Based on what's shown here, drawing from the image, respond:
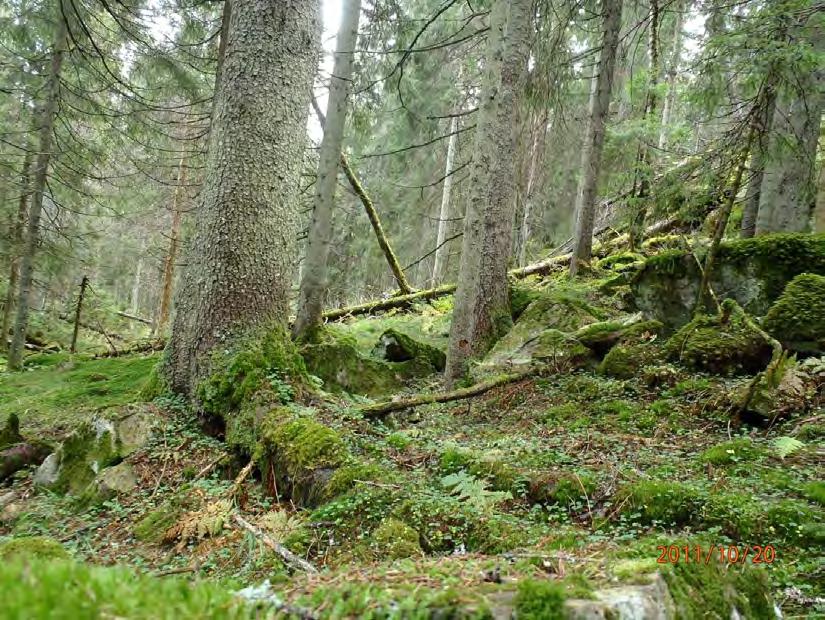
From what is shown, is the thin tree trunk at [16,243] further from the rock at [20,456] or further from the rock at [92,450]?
the rock at [92,450]

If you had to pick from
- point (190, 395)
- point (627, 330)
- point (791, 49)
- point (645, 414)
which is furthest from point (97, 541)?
point (791, 49)

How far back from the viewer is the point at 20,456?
5023 millimetres

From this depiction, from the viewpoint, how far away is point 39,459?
202 inches

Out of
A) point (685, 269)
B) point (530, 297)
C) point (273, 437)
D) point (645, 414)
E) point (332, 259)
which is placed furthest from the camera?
point (332, 259)

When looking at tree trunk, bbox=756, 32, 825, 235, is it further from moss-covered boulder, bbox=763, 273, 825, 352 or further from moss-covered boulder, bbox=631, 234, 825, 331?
moss-covered boulder, bbox=763, 273, 825, 352

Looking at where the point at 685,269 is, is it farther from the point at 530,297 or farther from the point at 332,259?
the point at 332,259

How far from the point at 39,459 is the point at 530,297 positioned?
6.52m

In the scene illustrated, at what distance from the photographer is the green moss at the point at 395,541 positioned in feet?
8.38

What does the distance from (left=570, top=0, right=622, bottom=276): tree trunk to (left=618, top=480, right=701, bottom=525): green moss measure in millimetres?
7550

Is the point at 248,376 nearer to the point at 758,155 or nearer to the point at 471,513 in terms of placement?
the point at 471,513

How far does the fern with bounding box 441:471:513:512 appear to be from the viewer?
9.93 feet

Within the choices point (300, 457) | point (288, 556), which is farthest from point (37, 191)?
point (288, 556)
